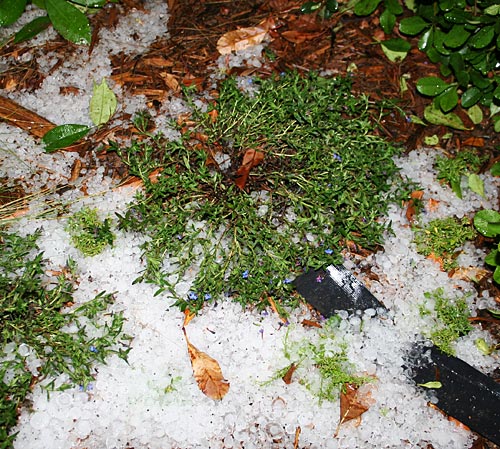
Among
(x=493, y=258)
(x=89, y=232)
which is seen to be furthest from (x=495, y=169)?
(x=89, y=232)

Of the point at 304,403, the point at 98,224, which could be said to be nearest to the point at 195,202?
the point at 98,224

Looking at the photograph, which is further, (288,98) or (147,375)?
(288,98)

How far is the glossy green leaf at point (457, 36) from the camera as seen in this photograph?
9.12ft

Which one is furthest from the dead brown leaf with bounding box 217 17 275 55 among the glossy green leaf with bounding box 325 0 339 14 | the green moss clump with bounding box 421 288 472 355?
the green moss clump with bounding box 421 288 472 355

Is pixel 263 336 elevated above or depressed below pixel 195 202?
below

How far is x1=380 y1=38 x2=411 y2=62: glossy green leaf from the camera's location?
3064 mm

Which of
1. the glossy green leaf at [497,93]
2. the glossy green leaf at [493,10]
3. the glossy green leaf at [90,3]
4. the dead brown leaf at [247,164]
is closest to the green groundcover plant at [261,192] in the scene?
the dead brown leaf at [247,164]

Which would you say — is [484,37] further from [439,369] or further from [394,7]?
[439,369]

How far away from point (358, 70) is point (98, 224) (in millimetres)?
1633

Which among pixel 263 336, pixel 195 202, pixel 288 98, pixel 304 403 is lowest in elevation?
pixel 304 403

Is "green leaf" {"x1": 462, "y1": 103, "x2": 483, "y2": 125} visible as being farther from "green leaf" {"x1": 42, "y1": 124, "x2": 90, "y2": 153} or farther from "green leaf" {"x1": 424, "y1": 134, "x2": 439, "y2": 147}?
"green leaf" {"x1": 42, "y1": 124, "x2": 90, "y2": 153}

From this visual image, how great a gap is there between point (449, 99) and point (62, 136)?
1.96 meters

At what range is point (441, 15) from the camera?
115 inches

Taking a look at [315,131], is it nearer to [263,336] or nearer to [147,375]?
[263,336]
